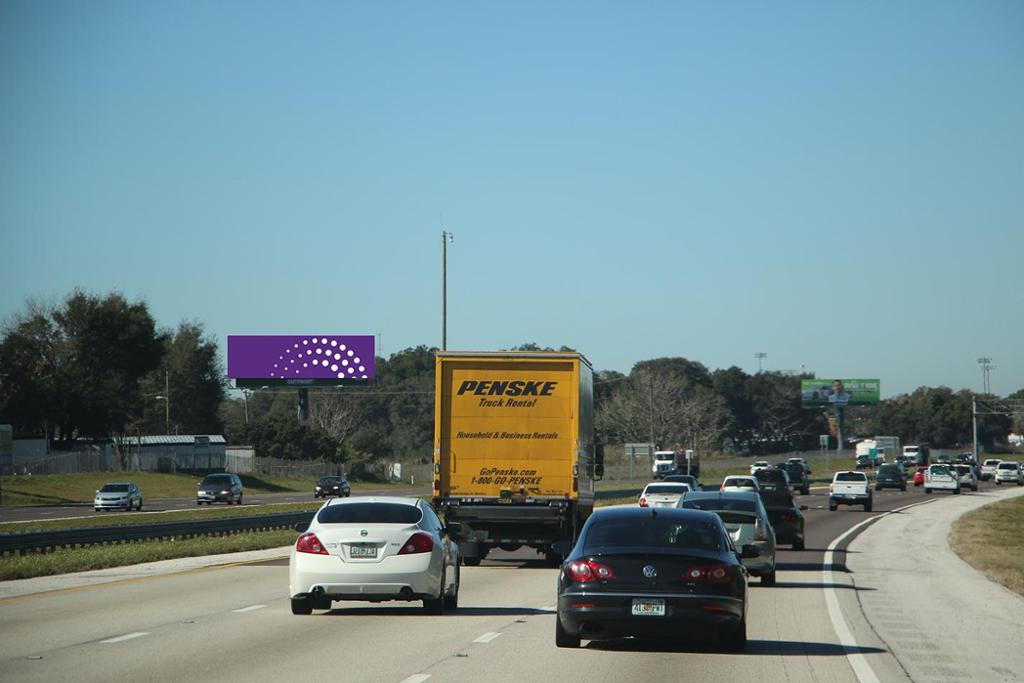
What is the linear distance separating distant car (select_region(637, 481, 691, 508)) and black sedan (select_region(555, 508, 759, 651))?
2590 cm

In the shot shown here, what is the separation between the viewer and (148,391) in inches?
5551

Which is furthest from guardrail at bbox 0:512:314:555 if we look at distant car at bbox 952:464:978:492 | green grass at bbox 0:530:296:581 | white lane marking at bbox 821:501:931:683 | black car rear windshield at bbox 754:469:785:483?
distant car at bbox 952:464:978:492

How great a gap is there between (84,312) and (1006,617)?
4086 inches

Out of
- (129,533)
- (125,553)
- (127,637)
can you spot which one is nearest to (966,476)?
(129,533)

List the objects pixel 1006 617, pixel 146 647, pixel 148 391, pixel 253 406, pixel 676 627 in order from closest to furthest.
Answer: pixel 676 627
pixel 146 647
pixel 1006 617
pixel 148 391
pixel 253 406

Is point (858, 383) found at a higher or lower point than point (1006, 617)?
higher

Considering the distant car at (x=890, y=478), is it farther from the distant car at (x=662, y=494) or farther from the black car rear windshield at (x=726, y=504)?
the black car rear windshield at (x=726, y=504)

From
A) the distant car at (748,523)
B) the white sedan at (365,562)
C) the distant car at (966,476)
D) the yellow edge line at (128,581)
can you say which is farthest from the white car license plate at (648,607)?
the distant car at (966,476)

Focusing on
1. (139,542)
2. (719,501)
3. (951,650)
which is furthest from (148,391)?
(951,650)

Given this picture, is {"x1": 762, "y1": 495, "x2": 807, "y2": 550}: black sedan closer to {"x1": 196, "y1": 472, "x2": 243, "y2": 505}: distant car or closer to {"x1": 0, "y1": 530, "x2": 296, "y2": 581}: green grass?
{"x1": 0, "y1": 530, "x2": 296, "y2": 581}: green grass

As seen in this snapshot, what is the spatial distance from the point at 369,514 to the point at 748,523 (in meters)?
7.94

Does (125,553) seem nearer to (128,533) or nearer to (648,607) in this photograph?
(128,533)

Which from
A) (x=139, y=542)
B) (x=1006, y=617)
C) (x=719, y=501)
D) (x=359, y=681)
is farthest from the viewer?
(x=139, y=542)

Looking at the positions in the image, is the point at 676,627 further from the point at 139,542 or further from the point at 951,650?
the point at 139,542
